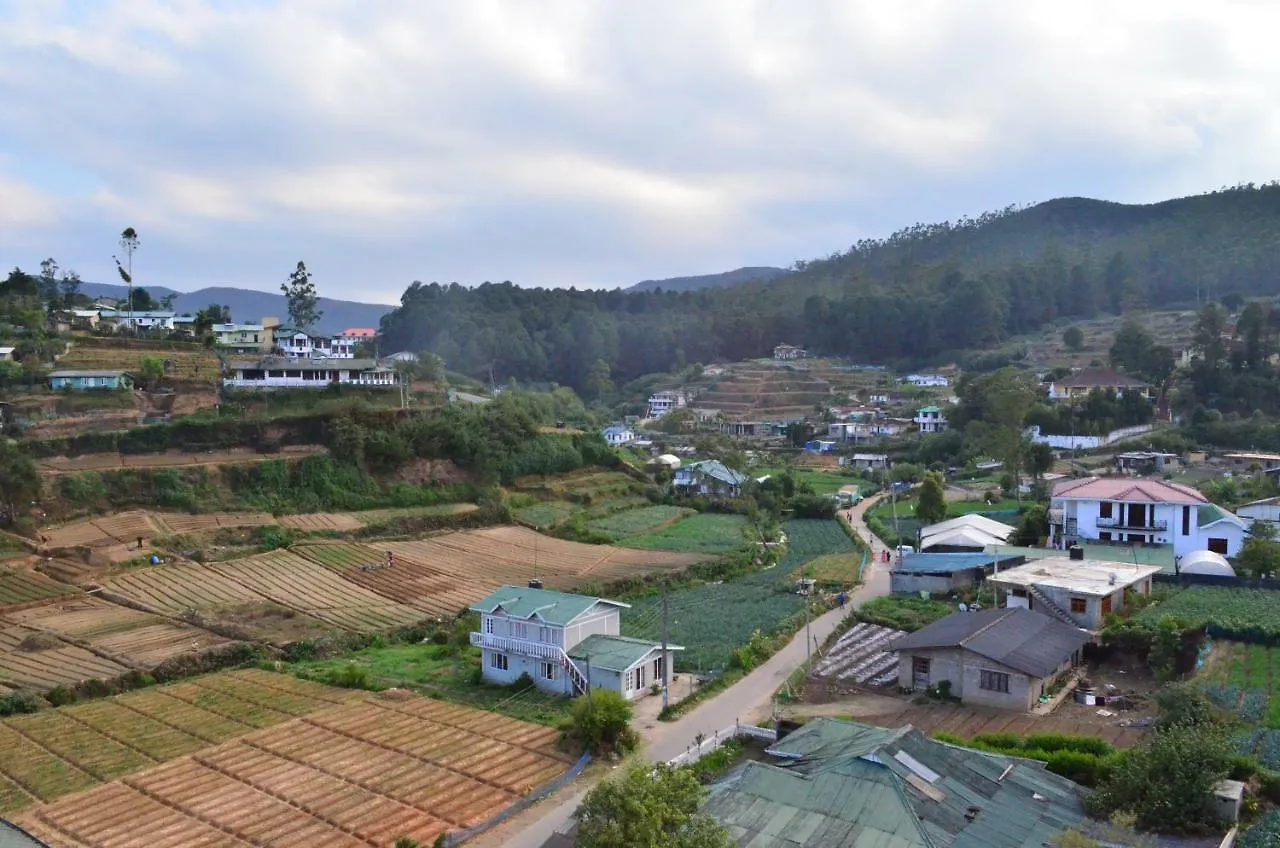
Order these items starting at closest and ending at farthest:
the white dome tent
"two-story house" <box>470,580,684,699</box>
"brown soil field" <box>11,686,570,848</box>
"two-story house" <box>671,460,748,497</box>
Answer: "brown soil field" <box>11,686,570,848</box> → "two-story house" <box>470,580,684,699</box> → the white dome tent → "two-story house" <box>671,460,748,497</box>

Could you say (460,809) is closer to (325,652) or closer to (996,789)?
(996,789)

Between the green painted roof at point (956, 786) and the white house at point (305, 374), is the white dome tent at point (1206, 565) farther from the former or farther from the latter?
the white house at point (305, 374)

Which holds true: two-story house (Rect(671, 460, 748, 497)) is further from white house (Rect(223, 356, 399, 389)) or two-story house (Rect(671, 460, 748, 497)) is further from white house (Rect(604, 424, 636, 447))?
white house (Rect(223, 356, 399, 389))

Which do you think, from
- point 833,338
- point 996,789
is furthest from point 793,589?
point 833,338

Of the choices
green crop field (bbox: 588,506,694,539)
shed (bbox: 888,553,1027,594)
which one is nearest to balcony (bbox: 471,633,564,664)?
shed (bbox: 888,553,1027,594)

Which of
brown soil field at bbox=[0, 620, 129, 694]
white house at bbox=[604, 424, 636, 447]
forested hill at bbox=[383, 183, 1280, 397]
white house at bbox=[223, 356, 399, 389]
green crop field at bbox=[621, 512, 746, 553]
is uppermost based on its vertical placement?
forested hill at bbox=[383, 183, 1280, 397]

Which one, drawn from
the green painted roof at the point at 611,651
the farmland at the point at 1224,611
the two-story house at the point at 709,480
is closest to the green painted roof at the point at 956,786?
the green painted roof at the point at 611,651
